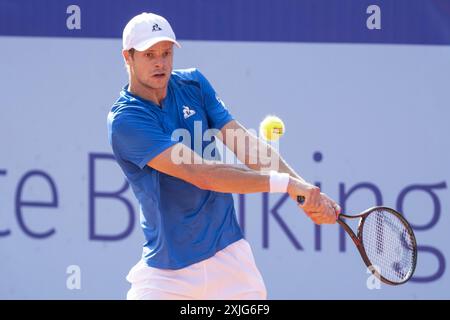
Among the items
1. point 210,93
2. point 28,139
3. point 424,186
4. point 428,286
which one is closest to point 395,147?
point 424,186

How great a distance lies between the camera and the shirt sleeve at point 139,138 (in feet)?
13.3

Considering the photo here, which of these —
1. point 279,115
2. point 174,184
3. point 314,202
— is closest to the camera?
point 314,202

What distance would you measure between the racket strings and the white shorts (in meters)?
0.50

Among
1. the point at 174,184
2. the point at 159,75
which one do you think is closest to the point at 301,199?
the point at 174,184

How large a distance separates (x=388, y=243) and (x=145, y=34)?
1349 millimetres

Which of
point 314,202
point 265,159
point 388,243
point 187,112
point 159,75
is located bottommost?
point 388,243

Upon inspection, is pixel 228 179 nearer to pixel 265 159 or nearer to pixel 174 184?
pixel 174 184

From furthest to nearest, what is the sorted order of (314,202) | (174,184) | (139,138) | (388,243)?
1. (388,243)
2. (174,184)
3. (139,138)
4. (314,202)

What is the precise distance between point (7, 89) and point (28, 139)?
31 centimetres

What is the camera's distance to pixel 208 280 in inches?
166

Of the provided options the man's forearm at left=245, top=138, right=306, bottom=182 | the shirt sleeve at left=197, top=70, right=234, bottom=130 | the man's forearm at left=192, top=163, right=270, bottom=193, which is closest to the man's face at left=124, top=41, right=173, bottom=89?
the shirt sleeve at left=197, top=70, right=234, bottom=130

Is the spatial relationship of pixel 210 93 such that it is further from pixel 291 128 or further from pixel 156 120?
pixel 291 128

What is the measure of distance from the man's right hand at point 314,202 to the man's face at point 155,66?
67 cm

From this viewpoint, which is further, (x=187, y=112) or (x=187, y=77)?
(x=187, y=77)
